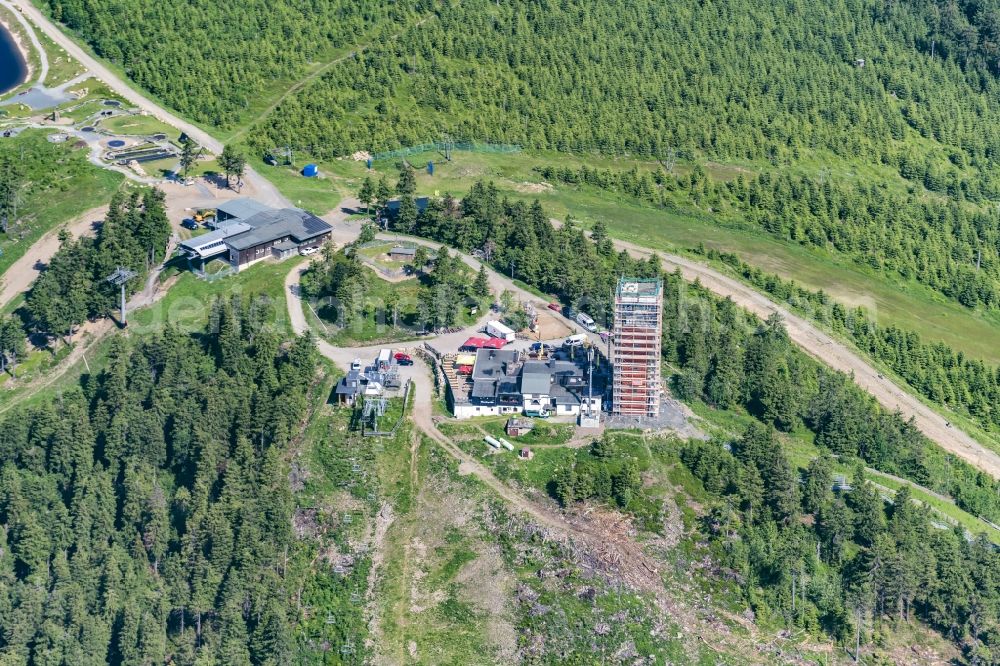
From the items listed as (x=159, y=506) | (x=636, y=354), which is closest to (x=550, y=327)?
(x=636, y=354)

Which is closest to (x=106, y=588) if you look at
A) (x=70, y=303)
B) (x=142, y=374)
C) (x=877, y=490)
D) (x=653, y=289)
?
(x=142, y=374)

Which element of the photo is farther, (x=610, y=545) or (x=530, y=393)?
(x=530, y=393)

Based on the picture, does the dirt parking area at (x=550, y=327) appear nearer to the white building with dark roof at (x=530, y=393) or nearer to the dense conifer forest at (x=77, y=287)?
the white building with dark roof at (x=530, y=393)

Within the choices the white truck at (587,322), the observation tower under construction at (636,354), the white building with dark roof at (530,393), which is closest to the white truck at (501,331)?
the white truck at (587,322)

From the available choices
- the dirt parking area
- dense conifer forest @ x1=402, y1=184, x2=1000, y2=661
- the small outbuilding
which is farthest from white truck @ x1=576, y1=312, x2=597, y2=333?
the small outbuilding

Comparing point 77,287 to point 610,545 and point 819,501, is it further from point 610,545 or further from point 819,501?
point 819,501
